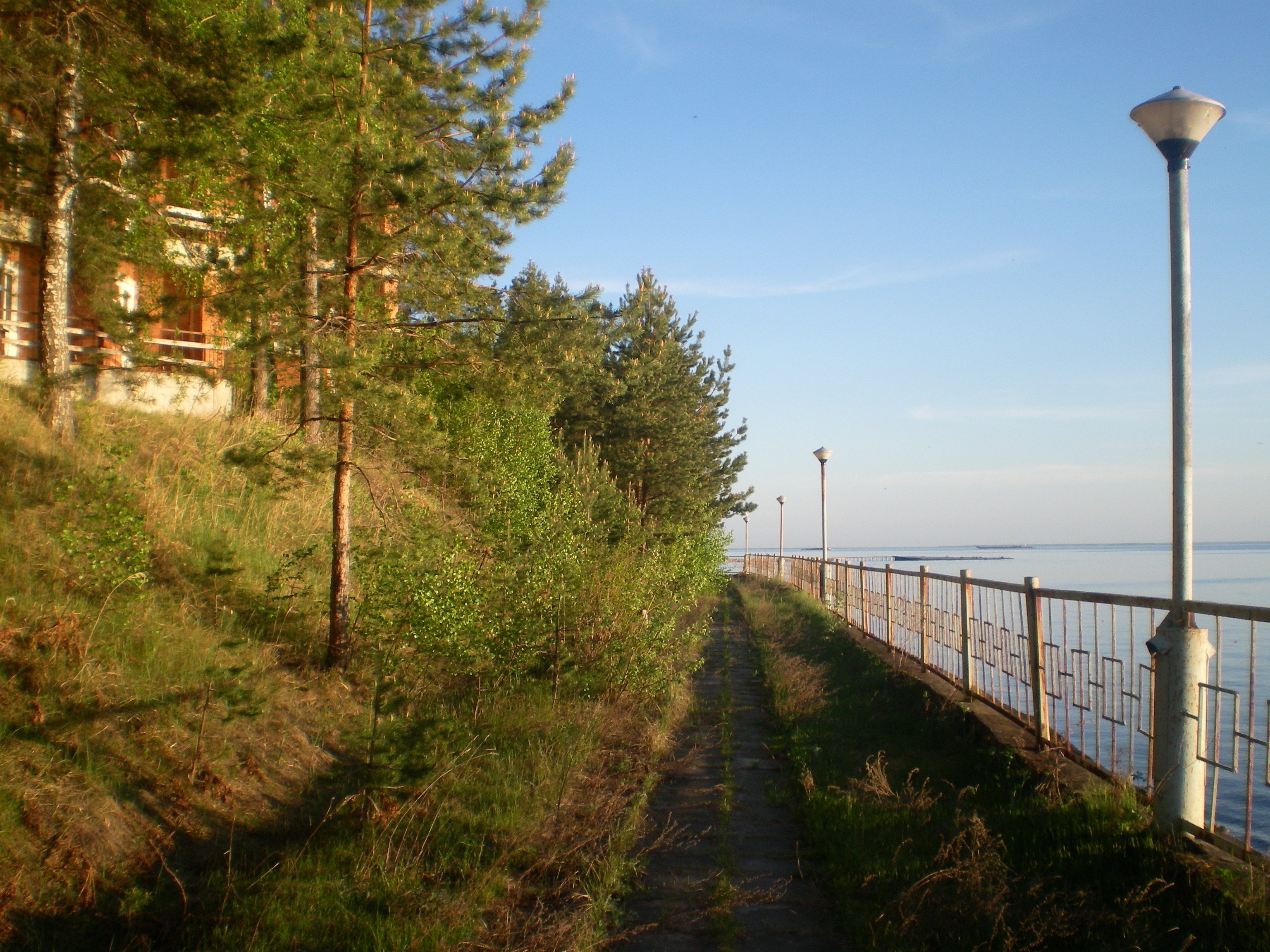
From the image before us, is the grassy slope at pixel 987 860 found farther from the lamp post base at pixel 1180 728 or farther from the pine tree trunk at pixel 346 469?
the pine tree trunk at pixel 346 469

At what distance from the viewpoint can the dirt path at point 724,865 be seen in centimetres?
433

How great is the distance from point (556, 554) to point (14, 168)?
755 cm

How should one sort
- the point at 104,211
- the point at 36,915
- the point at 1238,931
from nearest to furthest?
1. the point at 1238,931
2. the point at 36,915
3. the point at 104,211

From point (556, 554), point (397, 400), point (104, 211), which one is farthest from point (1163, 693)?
point (104, 211)

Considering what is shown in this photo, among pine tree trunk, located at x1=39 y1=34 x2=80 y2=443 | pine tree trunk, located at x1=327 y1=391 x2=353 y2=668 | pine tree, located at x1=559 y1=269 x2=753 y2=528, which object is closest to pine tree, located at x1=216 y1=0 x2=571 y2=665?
pine tree trunk, located at x1=327 y1=391 x2=353 y2=668

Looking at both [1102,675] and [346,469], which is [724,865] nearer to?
[1102,675]

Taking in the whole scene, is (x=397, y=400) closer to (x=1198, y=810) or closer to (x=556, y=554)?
(x=556, y=554)

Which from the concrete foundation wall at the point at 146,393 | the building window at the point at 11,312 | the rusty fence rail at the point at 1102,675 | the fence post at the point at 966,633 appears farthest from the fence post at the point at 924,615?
the building window at the point at 11,312

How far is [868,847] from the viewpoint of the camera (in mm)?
5328

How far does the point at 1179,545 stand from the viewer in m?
4.79

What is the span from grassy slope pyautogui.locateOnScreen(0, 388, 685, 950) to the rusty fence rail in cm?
318

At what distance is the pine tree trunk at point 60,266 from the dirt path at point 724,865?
8643 millimetres

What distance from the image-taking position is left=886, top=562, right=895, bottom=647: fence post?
500 inches

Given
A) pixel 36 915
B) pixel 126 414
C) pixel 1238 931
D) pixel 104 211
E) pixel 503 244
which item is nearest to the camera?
pixel 1238 931
